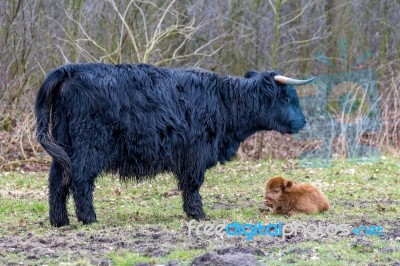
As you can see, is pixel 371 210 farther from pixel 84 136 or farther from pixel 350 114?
pixel 350 114

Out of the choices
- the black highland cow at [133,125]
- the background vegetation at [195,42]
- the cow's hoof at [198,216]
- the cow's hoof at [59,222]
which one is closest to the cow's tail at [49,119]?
the black highland cow at [133,125]

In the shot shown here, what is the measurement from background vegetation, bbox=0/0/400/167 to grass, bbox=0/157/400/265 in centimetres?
Answer: 254

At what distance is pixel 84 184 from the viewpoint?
8547mm

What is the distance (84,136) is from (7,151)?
7.62 m

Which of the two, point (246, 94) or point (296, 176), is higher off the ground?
point (246, 94)

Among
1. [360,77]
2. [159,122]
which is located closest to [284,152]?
[360,77]

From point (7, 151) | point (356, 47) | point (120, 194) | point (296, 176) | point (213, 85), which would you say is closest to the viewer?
point (213, 85)

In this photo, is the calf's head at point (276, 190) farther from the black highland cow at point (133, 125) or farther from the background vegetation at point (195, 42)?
the background vegetation at point (195, 42)

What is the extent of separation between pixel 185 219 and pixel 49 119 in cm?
201

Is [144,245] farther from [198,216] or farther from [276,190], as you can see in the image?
[276,190]

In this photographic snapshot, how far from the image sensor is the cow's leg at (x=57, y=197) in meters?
8.65

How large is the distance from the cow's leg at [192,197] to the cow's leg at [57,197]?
1.46 metres

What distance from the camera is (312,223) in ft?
27.5

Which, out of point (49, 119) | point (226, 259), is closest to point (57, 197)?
point (49, 119)
